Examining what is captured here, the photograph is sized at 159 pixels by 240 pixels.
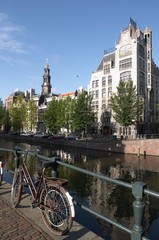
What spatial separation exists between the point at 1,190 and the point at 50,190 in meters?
3.24

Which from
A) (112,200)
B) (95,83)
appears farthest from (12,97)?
(112,200)

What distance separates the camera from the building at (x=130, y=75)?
63.3 m

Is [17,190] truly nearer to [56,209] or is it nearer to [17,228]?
[17,228]

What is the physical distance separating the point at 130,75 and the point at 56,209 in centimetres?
6271

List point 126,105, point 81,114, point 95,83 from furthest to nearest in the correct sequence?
point 95,83, point 81,114, point 126,105

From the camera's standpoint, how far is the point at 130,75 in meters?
64.2

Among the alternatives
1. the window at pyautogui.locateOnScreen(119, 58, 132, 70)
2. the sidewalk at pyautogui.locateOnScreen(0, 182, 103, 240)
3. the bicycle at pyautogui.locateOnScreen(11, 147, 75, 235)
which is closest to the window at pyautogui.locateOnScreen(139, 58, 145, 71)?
the window at pyautogui.locateOnScreen(119, 58, 132, 70)

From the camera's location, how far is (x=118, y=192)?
63.4 ft

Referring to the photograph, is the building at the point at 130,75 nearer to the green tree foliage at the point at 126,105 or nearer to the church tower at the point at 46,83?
the green tree foliage at the point at 126,105

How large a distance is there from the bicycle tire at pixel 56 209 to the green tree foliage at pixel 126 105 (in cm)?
4689

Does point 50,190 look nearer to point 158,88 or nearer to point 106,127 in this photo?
point 106,127

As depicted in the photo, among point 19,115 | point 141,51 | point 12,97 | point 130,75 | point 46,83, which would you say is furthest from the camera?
point 12,97

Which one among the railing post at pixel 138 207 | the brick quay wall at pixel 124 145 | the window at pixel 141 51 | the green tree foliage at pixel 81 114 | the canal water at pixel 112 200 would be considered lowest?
the canal water at pixel 112 200

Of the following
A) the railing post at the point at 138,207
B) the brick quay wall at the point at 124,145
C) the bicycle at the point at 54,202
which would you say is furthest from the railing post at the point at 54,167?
the brick quay wall at the point at 124,145
